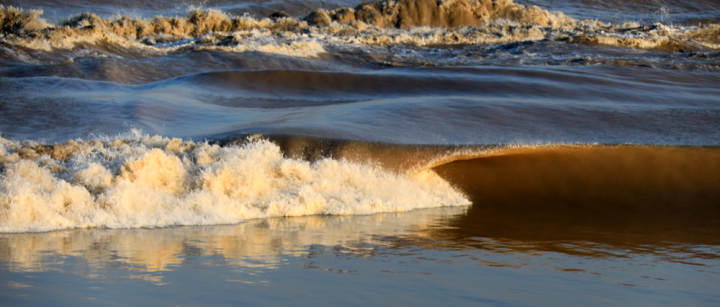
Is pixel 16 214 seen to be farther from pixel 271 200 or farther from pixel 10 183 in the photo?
pixel 271 200

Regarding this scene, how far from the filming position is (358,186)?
559 cm

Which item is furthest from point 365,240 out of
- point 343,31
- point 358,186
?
point 343,31

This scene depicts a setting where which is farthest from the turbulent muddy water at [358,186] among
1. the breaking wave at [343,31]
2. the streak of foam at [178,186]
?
the breaking wave at [343,31]

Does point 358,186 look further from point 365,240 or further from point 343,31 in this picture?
point 343,31

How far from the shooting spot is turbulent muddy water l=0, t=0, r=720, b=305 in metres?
3.46

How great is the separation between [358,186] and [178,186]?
3.86 feet

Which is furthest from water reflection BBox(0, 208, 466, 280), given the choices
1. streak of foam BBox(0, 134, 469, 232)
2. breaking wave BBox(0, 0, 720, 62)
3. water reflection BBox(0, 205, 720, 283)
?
breaking wave BBox(0, 0, 720, 62)

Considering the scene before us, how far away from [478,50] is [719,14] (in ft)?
44.4

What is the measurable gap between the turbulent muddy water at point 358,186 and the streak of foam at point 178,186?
1cm

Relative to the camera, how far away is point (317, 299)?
313cm

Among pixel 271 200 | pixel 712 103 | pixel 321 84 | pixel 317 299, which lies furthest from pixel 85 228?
pixel 712 103

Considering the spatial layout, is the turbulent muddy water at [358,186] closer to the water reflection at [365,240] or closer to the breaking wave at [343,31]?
the water reflection at [365,240]

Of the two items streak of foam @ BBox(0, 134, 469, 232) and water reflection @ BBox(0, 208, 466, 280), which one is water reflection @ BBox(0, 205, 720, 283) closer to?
water reflection @ BBox(0, 208, 466, 280)

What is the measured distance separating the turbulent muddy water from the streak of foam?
13 mm
